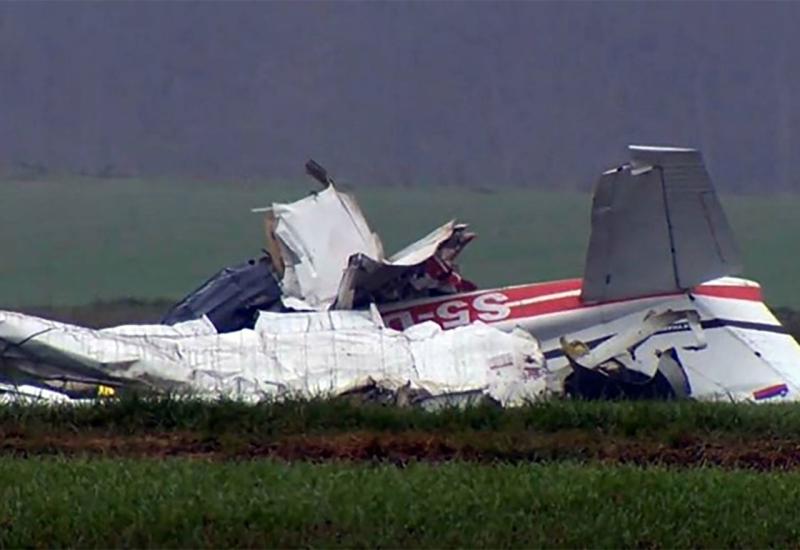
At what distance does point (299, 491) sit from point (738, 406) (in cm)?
296

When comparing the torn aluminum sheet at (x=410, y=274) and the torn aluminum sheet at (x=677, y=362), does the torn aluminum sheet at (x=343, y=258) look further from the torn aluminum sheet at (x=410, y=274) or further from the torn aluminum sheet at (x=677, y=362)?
the torn aluminum sheet at (x=677, y=362)

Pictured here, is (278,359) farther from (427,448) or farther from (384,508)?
(384,508)

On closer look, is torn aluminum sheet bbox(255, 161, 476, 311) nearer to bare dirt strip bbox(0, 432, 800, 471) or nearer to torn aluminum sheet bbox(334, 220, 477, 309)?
torn aluminum sheet bbox(334, 220, 477, 309)

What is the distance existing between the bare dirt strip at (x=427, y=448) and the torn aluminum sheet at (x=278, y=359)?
1909mm

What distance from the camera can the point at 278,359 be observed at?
11320 mm

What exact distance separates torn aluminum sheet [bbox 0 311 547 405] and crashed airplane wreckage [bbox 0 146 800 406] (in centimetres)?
1

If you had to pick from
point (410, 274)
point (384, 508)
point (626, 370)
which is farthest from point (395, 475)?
point (410, 274)

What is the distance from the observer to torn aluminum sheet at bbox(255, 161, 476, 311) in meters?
12.3

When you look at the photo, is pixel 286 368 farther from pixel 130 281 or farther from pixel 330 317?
pixel 130 281

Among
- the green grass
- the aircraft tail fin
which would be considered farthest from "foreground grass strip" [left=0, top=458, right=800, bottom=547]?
the green grass

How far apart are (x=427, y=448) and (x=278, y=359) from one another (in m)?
2.97

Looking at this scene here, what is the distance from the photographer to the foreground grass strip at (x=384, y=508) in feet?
22.0

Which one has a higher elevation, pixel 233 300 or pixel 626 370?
pixel 233 300

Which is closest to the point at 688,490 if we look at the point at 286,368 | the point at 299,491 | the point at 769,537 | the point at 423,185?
the point at 769,537
